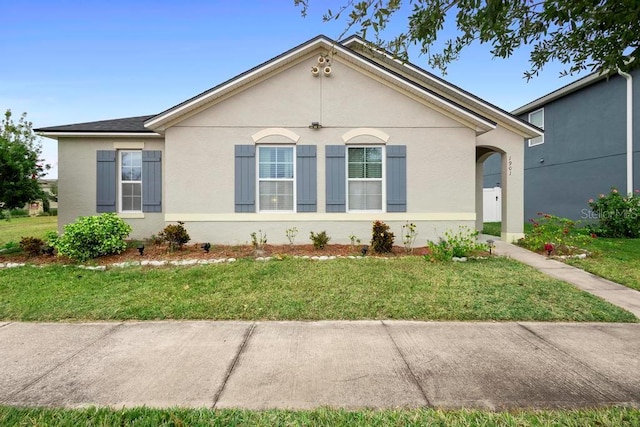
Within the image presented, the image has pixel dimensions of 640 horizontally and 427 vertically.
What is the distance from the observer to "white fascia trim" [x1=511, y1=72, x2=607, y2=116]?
13753 millimetres

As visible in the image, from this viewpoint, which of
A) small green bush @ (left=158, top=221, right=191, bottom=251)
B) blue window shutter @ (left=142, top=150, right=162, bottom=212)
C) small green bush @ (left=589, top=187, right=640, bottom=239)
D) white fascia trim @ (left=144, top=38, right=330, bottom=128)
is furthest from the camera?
small green bush @ (left=589, top=187, right=640, bottom=239)

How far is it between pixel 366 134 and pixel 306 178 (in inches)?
83.9

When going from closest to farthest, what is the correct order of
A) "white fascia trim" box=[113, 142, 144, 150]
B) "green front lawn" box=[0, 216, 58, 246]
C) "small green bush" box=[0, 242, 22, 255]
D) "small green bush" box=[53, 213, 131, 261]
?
1. "small green bush" box=[53, 213, 131, 261]
2. "small green bush" box=[0, 242, 22, 255]
3. "white fascia trim" box=[113, 142, 144, 150]
4. "green front lawn" box=[0, 216, 58, 246]

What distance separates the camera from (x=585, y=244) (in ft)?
32.4

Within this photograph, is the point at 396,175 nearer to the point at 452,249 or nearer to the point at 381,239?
the point at 381,239

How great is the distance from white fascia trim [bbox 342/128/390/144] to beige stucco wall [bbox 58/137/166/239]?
6.03 m

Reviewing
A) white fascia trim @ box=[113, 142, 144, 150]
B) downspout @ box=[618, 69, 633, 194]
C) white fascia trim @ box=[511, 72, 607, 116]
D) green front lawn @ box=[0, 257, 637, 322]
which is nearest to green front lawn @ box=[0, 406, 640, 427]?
green front lawn @ box=[0, 257, 637, 322]

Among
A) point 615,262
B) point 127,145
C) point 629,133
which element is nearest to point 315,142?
point 127,145

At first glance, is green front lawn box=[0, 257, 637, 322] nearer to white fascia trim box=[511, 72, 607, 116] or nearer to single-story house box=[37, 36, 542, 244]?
single-story house box=[37, 36, 542, 244]

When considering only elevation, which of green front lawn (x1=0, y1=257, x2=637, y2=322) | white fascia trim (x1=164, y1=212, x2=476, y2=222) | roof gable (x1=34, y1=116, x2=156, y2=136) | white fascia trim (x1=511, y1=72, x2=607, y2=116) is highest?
white fascia trim (x1=511, y1=72, x2=607, y2=116)

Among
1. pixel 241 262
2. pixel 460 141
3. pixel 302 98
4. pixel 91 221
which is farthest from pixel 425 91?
pixel 91 221

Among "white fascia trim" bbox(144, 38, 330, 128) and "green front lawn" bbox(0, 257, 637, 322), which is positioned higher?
"white fascia trim" bbox(144, 38, 330, 128)

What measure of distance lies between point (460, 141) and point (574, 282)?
4611 mm

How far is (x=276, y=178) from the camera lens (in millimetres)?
9266
